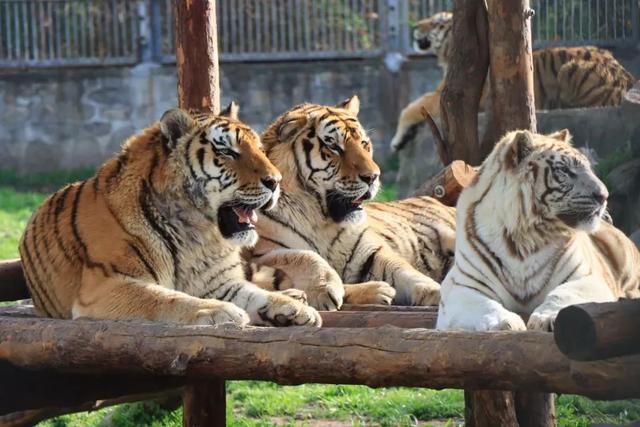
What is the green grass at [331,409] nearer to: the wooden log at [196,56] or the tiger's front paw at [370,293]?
the tiger's front paw at [370,293]

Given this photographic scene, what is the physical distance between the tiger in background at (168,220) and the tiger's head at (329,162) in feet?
2.24

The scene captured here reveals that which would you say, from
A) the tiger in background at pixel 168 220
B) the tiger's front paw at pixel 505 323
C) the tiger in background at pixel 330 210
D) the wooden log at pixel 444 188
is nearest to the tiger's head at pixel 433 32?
the wooden log at pixel 444 188

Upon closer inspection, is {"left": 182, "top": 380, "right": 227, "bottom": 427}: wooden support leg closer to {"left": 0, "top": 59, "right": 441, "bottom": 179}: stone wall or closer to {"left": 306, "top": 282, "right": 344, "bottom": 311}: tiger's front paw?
{"left": 306, "top": 282, "right": 344, "bottom": 311}: tiger's front paw

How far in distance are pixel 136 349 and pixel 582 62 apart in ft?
21.0

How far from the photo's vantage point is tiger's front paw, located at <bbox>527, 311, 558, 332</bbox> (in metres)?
3.70

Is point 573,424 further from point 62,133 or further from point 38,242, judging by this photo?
point 62,133

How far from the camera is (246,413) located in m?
6.60

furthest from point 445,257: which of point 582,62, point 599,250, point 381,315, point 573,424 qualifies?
point 582,62

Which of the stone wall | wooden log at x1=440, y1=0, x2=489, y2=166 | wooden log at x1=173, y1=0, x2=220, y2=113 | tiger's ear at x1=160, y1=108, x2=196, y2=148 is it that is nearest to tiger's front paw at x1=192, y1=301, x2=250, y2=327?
tiger's ear at x1=160, y1=108, x2=196, y2=148

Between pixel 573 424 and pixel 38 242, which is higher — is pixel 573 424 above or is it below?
below

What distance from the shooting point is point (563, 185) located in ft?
13.7

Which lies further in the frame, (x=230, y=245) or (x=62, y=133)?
(x=62, y=133)

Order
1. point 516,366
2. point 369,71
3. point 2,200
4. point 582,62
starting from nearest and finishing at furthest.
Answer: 1. point 516,366
2. point 582,62
3. point 2,200
4. point 369,71

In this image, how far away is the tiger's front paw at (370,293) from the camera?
5109 mm
